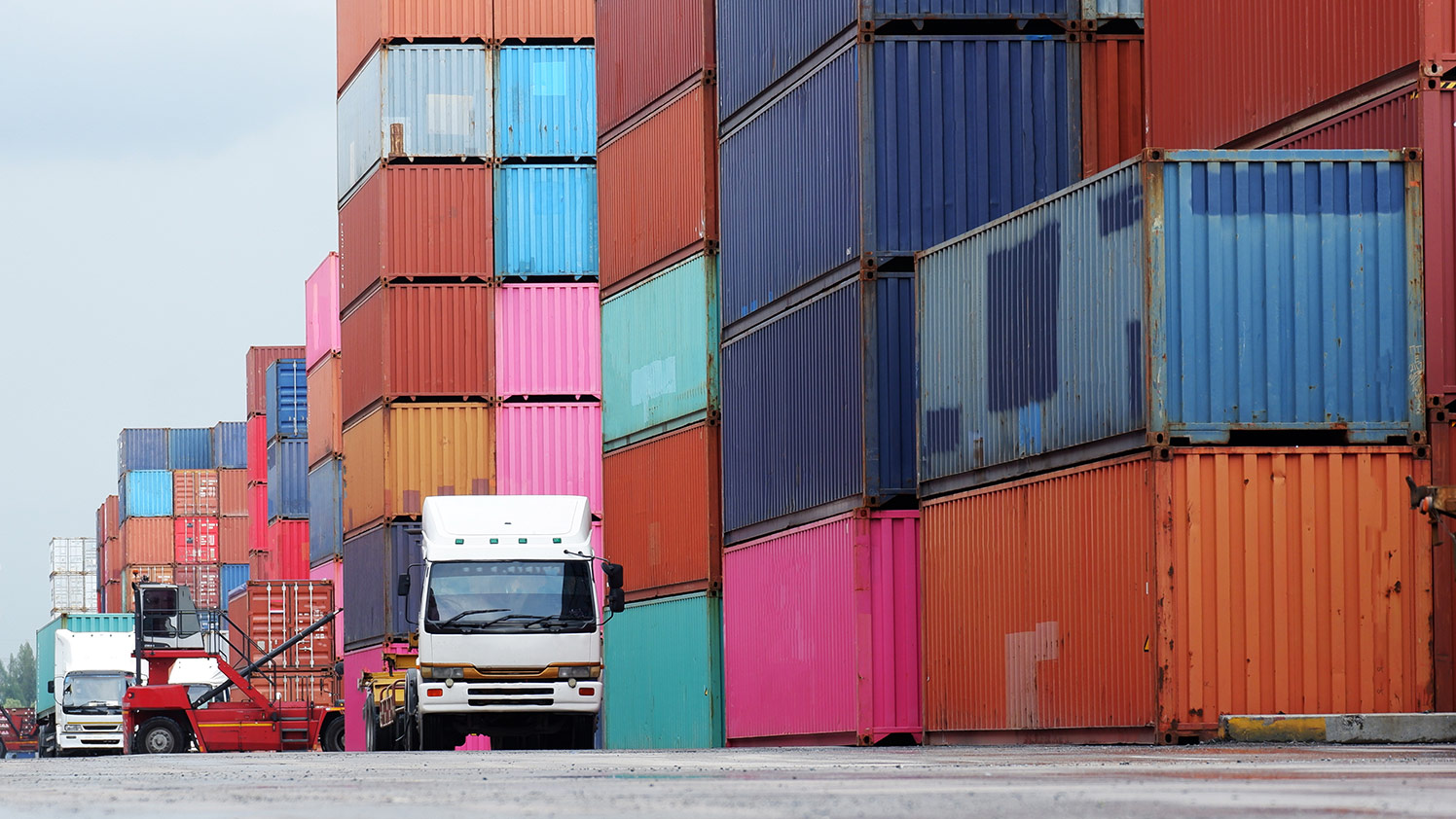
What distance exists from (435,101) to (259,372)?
33270 millimetres

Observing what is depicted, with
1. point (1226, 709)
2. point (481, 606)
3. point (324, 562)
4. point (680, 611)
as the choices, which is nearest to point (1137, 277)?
point (1226, 709)

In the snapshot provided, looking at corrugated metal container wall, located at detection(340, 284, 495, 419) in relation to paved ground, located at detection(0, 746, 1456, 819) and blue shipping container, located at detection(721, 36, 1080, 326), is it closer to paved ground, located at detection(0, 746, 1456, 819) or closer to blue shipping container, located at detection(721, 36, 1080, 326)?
blue shipping container, located at detection(721, 36, 1080, 326)

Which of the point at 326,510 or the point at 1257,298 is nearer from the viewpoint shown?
the point at 1257,298

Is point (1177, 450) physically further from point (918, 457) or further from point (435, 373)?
point (435, 373)

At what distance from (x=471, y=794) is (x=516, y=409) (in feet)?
94.6

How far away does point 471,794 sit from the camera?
8.00 metres

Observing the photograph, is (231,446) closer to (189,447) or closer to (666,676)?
(189,447)

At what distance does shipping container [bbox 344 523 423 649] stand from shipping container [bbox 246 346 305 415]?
28.8 m

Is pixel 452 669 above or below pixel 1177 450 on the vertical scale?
below

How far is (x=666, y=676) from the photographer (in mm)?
28125

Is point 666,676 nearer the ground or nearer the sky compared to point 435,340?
nearer the ground

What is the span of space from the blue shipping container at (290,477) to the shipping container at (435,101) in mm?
24518

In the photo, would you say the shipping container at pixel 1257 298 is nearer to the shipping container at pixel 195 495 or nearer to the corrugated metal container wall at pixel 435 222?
the corrugated metal container wall at pixel 435 222

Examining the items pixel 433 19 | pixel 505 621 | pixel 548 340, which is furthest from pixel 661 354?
pixel 433 19
